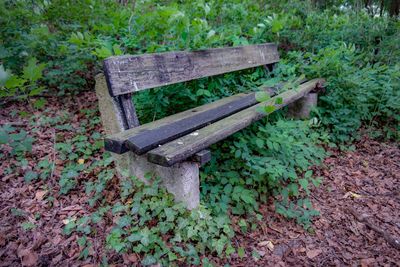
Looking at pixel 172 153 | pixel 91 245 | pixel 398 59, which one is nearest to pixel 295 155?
pixel 172 153

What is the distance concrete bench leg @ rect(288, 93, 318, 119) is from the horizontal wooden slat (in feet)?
4.24

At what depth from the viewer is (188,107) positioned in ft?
10.6

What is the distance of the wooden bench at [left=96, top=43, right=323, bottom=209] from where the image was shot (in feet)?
6.61

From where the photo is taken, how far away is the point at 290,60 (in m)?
4.88

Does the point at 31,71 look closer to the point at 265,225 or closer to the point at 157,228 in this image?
the point at 157,228

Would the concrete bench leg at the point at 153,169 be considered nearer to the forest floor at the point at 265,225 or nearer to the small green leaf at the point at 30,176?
the forest floor at the point at 265,225

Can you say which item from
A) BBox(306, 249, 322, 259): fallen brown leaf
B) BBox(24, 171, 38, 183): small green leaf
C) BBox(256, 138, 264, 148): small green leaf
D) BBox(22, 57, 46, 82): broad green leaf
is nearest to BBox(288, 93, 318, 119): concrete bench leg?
BBox(256, 138, 264, 148): small green leaf

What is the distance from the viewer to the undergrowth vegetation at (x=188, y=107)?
2098mm

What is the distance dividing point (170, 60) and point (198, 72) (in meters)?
0.44

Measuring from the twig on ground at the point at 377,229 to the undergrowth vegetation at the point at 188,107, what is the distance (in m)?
0.43

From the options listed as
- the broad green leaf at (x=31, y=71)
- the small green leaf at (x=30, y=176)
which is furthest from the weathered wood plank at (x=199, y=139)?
the small green leaf at (x=30, y=176)

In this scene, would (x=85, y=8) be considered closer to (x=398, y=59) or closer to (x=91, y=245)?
(x=91, y=245)

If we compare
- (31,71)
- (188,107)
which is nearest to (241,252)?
(188,107)

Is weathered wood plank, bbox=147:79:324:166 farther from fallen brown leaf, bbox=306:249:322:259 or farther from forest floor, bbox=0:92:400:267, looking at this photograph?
fallen brown leaf, bbox=306:249:322:259
